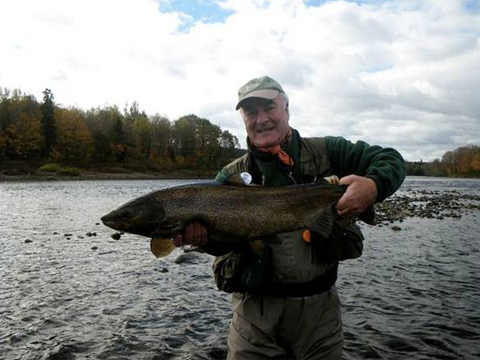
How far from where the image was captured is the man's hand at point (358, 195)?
3762 millimetres

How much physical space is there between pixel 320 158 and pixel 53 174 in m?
81.3

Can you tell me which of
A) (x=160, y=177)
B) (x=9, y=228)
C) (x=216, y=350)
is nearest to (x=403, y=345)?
(x=216, y=350)

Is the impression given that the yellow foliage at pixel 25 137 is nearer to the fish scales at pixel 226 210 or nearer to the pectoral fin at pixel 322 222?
the fish scales at pixel 226 210

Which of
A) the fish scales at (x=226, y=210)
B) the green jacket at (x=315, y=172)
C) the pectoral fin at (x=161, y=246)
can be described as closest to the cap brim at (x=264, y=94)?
the green jacket at (x=315, y=172)

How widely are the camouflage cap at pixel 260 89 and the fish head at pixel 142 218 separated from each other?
1.29 m

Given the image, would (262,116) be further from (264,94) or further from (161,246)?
(161,246)

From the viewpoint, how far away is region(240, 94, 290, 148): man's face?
4.29m

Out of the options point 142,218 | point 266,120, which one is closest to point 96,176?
point 142,218

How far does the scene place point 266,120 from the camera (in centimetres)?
429

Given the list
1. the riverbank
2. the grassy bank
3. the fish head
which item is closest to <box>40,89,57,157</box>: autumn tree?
the grassy bank

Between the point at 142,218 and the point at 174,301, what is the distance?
7.15 meters

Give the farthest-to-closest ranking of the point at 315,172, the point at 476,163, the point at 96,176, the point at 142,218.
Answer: the point at 476,163, the point at 96,176, the point at 315,172, the point at 142,218

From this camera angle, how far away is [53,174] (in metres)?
78.5

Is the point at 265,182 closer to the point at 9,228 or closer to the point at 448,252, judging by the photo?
the point at 448,252
